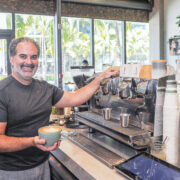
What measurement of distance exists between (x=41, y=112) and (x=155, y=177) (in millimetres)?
A: 663

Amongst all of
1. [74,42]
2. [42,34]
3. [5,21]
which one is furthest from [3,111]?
[74,42]

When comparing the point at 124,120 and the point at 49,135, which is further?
the point at 124,120

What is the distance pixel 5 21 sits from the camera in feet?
18.6

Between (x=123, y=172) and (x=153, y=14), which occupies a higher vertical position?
(x=153, y=14)

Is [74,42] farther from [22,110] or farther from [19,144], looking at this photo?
[19,144]

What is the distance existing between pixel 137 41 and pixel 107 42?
102 centimetres

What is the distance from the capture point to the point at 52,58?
6230 mm

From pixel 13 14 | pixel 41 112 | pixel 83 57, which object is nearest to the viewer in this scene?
pixel 41 112

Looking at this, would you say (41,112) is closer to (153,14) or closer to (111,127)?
(111,127)

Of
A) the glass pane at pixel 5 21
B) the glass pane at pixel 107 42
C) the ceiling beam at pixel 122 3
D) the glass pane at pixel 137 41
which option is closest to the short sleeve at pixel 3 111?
the glass pane at pixel 5 21

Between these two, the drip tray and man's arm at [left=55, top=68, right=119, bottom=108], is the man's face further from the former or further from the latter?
the drip tray

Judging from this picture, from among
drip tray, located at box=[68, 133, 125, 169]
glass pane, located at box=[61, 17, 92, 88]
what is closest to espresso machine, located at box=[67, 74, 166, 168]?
drip tray, located at box=[68, 133, 125, 169]

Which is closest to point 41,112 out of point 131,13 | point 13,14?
point 13,14

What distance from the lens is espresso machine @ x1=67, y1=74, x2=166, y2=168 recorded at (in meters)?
1.30
